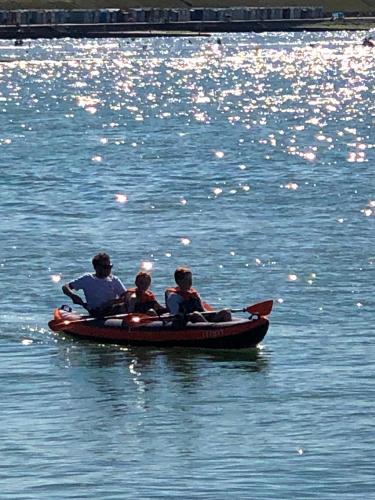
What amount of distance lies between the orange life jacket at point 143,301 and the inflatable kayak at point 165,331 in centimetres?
19

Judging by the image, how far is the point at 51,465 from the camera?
21.6m

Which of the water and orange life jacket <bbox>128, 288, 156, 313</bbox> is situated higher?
orange life jacket <bbox>128, 288, 156, 313</bbox>

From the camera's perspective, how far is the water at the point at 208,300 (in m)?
21.6

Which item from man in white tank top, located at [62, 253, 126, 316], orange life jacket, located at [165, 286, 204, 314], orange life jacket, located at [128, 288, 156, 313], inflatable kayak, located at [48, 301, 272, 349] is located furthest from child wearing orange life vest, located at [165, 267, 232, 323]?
man in white tank top, located at [62, 253, 126, 316]

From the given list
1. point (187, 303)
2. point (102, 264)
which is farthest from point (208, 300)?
point (187, 303)

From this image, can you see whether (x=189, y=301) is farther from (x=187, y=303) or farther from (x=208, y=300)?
(x=208, y=300)

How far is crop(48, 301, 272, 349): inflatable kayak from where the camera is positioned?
28.5 meters

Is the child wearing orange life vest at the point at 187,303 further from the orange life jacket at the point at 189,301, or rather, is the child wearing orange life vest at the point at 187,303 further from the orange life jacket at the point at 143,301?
the orange life jacket at the point at 143,301

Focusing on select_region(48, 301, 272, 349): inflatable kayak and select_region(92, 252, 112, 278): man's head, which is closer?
select_region(48, 301, 272, 349): inflatable kayak

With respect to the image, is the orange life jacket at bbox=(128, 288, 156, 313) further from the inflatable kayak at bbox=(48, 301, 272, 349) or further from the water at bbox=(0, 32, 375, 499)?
the water at bbox=(0, 32, 375, 499)

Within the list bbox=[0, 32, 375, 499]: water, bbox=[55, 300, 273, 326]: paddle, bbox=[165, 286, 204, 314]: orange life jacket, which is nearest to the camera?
bbox=[0, 32, 375, 499]: water

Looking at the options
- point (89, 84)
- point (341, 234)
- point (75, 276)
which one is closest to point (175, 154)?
point (341, 234)

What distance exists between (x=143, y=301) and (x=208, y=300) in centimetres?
553

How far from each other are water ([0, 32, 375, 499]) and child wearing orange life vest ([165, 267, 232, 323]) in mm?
616
